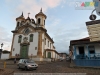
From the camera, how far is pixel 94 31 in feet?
8.96

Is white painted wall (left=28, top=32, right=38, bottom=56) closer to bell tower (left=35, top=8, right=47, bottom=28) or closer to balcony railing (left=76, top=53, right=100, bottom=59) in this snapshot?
bell tower (left=35, top=8, right=47, bottom=28)

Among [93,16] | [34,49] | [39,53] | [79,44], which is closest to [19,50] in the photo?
[34,49]

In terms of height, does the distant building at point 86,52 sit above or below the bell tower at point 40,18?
below

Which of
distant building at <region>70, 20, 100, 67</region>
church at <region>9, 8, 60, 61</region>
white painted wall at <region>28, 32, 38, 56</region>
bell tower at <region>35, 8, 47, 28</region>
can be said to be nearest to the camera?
distant building at <region>70, 20, 100, 67</region>

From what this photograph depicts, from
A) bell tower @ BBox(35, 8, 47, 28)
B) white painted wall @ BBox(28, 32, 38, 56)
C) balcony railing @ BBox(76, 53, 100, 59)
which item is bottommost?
balcony railing @ BBox(76, 53, 100, 59)

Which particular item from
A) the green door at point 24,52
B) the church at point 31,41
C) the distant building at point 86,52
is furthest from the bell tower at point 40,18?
the distant building at point 86,52

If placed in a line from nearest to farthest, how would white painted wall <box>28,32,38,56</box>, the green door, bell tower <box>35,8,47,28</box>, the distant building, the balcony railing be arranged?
the distant building
the balcony railing
white painted wall <box>28,32,38,56</box>
the green door
bell tower <box>35,8,47,28</box>

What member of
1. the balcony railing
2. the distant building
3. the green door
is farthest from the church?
the balcony railing

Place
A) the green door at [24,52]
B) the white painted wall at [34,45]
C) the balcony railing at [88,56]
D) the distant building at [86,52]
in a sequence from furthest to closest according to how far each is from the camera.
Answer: the green door at [24,52]
the white painted wall at [34,45]
the balcony railing at [88,56]
the distant building at [86,52]

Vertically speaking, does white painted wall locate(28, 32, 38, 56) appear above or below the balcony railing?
above

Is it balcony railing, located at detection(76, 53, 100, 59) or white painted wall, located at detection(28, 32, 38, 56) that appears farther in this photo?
white painted wall, located at detection(28, 32, 38, 56)

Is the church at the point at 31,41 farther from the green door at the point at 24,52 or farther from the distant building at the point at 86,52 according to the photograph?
the distant building at the point at 86,52

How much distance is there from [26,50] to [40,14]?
11.8 metres

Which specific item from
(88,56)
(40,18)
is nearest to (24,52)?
(40,18)
